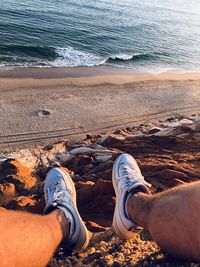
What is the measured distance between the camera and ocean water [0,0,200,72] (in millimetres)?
13016

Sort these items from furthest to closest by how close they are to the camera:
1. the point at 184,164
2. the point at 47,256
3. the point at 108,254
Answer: the point at 184,164 → the point at 108,254 → the point at 47,256

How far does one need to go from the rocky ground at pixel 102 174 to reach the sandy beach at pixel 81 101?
2.24 ft

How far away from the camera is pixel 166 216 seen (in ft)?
8.30

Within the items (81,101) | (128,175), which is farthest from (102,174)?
(81,101)

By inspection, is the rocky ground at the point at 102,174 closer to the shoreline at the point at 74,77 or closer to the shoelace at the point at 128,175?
the shoelace at the point at 128,175

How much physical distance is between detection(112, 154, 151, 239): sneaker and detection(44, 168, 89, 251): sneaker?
284 mm

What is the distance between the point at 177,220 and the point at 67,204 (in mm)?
1007

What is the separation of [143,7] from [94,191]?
2200cm

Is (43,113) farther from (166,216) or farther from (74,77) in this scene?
(166,216)

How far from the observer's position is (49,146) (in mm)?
6867

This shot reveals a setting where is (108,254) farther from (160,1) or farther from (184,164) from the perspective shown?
(160,1)

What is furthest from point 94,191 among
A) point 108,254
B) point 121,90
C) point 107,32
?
point 107,32

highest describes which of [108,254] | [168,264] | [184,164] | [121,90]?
[168,264]

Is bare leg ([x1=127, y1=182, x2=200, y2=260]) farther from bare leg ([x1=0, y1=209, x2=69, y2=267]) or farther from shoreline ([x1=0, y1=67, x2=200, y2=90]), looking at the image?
shoreline ([x1=0, y1=67, x2=200, y2=90])
